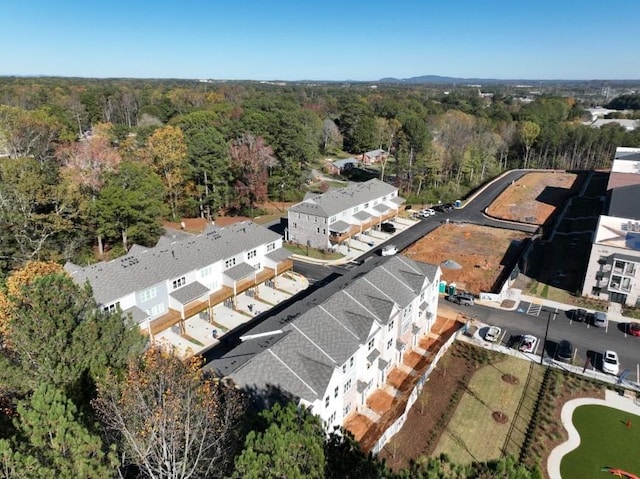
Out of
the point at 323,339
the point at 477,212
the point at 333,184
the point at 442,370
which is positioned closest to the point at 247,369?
the point at 323,339

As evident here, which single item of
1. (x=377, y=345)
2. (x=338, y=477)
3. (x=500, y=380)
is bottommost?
(x=500, y=380)

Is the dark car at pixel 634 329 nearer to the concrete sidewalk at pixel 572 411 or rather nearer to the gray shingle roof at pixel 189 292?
the concrete sidewalk at pixel 572 411

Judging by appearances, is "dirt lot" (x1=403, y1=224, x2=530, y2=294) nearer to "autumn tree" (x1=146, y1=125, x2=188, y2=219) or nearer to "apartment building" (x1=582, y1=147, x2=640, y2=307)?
"apartment building" (x1=582, y1=147, x2=640, y2=307)

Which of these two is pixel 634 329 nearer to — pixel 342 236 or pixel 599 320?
pixel 599 320

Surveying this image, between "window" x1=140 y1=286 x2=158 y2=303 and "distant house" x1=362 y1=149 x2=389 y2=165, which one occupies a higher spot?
"window" x1=140 y1=286 x2=158 y2=303

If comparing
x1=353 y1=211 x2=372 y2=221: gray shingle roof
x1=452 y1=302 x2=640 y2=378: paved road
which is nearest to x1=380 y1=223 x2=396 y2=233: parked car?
x1=353 y1=211 x2=372 y2=221: gray shingle roof

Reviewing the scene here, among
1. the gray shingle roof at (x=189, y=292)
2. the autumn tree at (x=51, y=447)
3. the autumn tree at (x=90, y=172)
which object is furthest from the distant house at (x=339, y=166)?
the autumn tree at (x=51, y=447)

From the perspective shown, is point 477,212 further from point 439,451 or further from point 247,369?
point 247,369
